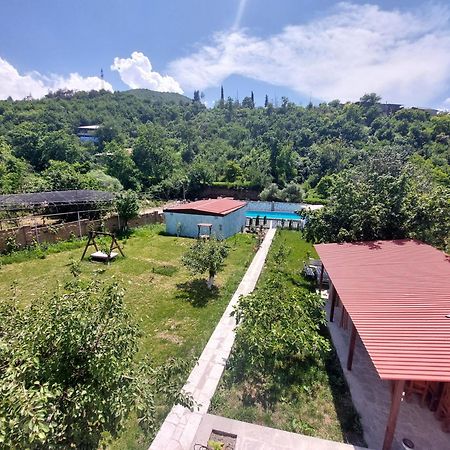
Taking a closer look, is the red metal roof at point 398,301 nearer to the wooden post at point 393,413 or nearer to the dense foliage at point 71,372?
the wooden post at point 393,413

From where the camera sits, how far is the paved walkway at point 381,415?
6422 mm

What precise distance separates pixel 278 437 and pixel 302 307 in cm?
406

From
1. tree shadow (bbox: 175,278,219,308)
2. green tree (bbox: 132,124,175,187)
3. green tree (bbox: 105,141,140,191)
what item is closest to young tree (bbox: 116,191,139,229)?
tree shadow (bbox: 175,278,219,308)

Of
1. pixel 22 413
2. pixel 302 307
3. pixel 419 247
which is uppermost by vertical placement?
pixel 22 413

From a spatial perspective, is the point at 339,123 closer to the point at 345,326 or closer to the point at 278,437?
the point at 345,326

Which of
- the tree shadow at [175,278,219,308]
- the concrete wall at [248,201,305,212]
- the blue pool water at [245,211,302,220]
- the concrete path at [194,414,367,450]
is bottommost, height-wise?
the blue pool water at [245,211,302,220]

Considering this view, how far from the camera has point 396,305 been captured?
7.66 metres

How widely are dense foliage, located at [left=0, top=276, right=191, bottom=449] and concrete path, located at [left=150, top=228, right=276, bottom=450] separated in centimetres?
312

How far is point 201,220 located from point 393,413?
2018cm

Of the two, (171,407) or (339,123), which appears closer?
(171,407)

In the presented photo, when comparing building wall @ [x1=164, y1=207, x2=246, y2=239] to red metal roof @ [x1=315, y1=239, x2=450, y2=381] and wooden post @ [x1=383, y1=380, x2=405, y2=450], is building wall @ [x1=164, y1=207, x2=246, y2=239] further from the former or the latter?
wooden post @ [x1=383, y1=380, x2=405, y2=450]

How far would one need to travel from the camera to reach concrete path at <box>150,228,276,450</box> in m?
6.53

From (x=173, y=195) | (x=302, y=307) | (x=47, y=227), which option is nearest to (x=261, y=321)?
(x=302, y=307)

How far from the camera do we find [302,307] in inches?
387
